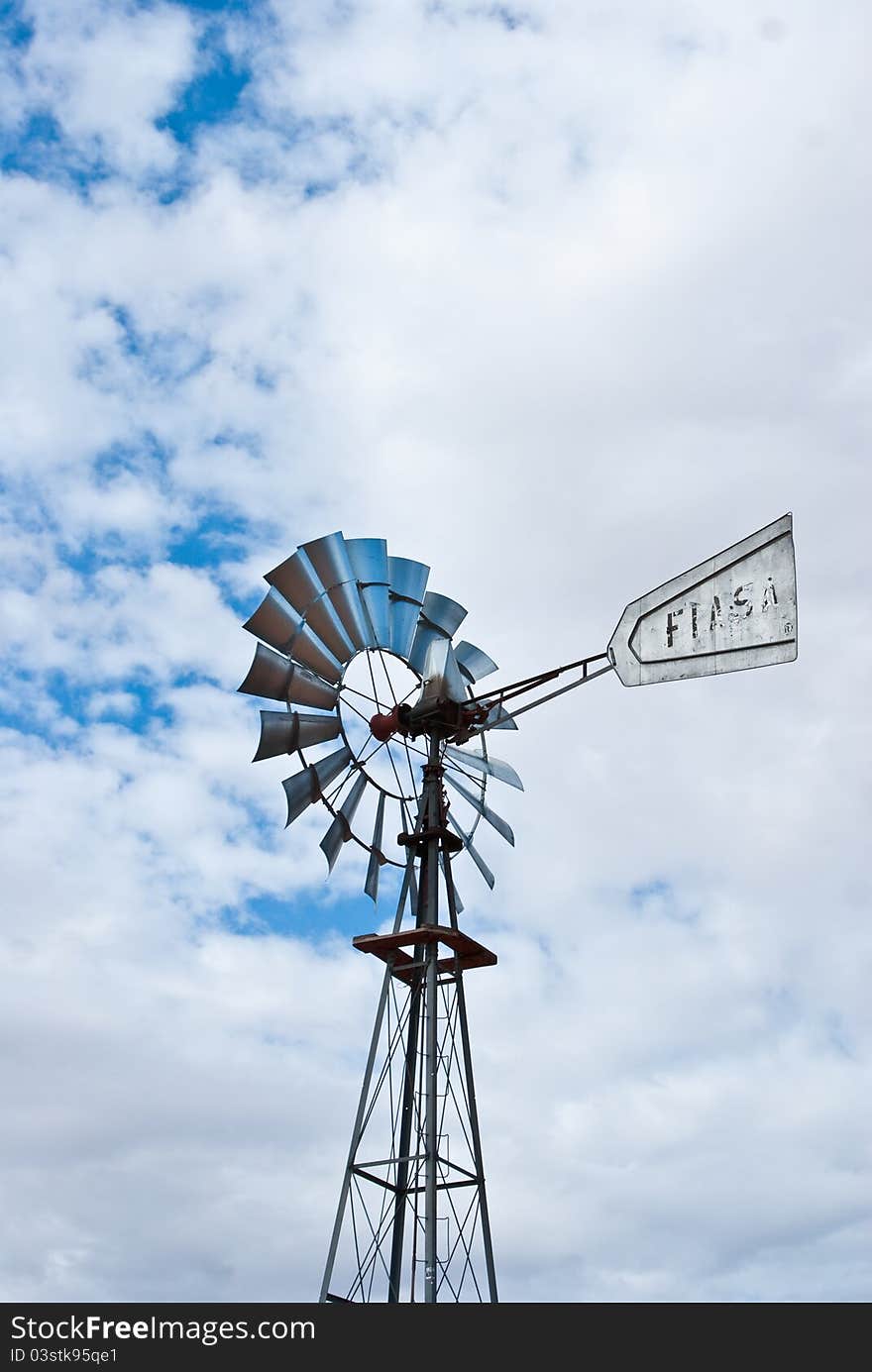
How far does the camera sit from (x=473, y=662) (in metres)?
22.4

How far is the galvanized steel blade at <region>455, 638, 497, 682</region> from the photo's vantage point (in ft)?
73.3

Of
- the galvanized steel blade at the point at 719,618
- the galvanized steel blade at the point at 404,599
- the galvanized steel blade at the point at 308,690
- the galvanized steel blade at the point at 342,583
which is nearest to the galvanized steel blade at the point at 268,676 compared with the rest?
the galvanized steel blade at the point at 308,690

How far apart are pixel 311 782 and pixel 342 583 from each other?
2.78 metres

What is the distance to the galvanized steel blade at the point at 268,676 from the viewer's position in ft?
64.3

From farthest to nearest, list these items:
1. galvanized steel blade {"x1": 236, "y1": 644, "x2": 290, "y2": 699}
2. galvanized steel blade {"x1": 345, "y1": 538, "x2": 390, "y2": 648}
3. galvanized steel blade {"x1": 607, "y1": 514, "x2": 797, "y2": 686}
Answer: galvanized steel blade {"x1": 345, "y1": 538, "x2": 390, "y2": 648} → galvanized steel blade {"x1": 236, "y1": 644, "x2": 290, "y2": 699} → galvanized steel blade {"x1": 607, "y1": 514, "x2": 797, "y2": 686}

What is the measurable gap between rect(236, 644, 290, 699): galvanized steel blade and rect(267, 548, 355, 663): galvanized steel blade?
700 mm

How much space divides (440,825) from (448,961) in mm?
2000

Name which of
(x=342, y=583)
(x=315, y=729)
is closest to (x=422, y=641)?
(x=342, y=583)

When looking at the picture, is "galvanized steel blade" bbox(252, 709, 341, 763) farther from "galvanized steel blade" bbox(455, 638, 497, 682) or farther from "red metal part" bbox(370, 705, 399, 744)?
"galvanized steel blade" bbox(455, 638, 497, 682)

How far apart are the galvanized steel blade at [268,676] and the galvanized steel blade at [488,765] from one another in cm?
270

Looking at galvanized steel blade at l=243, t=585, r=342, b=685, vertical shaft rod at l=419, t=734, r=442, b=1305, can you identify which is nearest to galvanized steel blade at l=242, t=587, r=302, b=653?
galvanized steel blade at l=243, t=585, r=342, b=685
